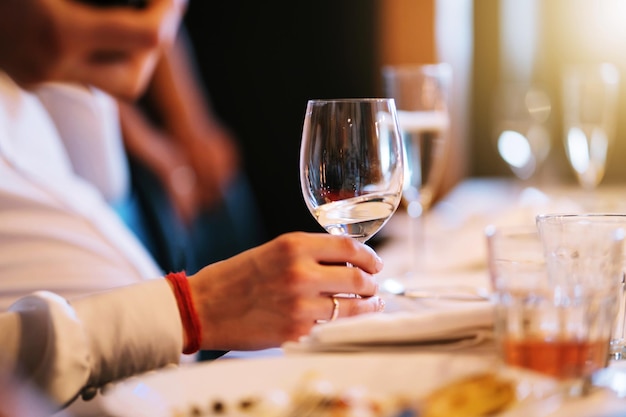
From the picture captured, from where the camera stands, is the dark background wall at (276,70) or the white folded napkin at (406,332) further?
the dark background wall at (276,70)

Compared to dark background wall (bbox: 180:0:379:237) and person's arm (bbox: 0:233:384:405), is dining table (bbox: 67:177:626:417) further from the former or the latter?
A: dark background wall (bbox: 180:0:379:237)

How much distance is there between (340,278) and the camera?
898 millimetres

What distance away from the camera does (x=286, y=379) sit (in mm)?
685

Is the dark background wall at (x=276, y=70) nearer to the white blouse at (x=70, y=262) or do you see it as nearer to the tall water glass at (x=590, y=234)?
the white blouse at (x=70, y=262)

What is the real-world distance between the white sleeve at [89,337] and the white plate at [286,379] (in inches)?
6.8

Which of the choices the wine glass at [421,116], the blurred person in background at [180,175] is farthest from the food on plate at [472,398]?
the blurred person in background at [180,175]

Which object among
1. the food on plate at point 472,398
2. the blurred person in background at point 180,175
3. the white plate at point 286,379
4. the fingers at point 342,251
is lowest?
the blurred person in background at point 180,175

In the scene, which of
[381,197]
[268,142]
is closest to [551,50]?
[268,142]

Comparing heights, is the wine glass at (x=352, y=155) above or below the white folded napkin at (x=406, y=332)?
above

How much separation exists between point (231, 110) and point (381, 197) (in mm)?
4525

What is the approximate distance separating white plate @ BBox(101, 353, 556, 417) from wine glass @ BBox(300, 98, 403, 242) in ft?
0.63

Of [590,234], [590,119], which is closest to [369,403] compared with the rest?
[590,234]

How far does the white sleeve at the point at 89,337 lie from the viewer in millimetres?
822

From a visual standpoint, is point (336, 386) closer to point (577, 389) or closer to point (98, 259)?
point (577, 389)
